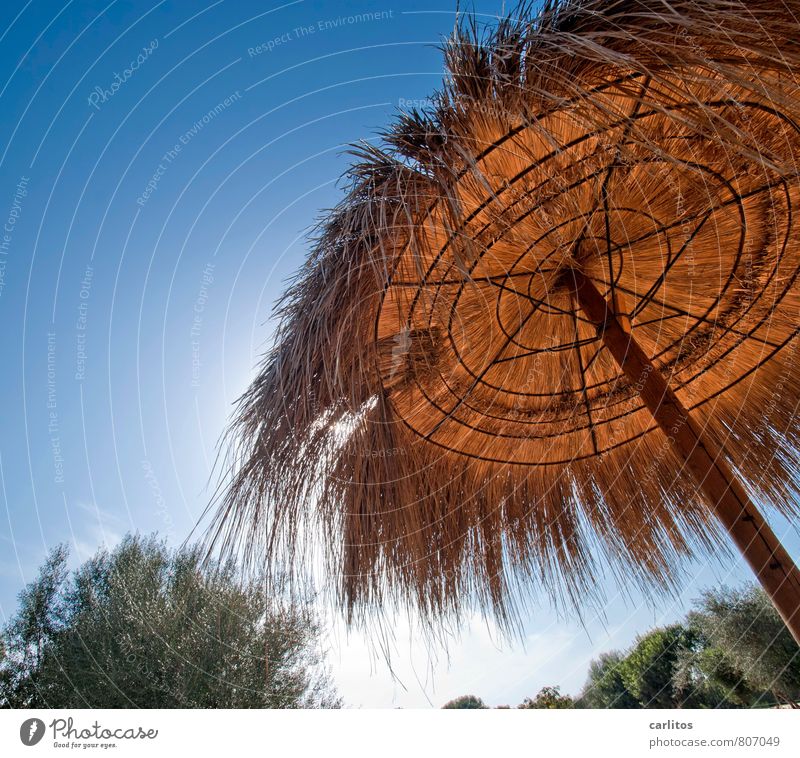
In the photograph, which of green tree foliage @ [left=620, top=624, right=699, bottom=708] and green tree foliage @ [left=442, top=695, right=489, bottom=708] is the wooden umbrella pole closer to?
green tree foliage @ [left=442, top=695, right=489, bottom=708]

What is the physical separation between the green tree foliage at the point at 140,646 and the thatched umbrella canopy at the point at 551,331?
1.93 meters

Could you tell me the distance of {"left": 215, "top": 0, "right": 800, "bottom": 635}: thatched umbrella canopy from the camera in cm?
93

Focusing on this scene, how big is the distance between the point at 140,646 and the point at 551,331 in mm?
4121

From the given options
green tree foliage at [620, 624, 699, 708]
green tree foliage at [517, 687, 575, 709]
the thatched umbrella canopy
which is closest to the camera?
the thatched umbrella canopy

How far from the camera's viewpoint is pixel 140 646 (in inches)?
154

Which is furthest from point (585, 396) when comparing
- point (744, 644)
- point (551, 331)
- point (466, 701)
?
point (744, 644)

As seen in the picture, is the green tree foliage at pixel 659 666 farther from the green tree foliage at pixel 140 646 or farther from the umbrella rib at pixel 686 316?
the umbrella rib at pixel 686 316

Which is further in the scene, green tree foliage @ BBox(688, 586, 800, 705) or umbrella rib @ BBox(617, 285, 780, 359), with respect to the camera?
green tree foliage @ BBox(688, 586, 800, 705)

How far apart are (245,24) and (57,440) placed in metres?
1.41

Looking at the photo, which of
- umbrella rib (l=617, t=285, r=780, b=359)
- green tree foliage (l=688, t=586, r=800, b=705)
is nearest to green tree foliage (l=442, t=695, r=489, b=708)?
umbrella rib (l=617, t=285, r=780, b=359)

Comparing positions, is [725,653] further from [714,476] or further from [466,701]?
[714,476]

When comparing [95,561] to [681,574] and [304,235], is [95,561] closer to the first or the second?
[304,235]

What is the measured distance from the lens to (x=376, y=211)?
104 centimetres
